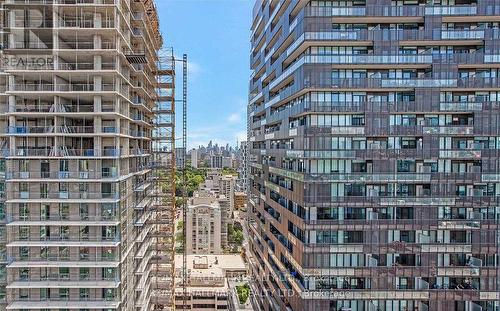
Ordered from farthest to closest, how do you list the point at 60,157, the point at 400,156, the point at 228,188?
the point at 228,188 < the point at 60,157 < the point at 400,156

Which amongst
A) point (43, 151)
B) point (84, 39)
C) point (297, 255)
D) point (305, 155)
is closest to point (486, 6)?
point (305, 155)

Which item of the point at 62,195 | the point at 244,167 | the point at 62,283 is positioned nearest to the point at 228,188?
the point at 244,167

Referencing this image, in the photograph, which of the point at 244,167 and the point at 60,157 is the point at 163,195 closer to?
the point at 60,157

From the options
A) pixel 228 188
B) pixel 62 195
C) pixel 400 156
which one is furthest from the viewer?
pixel 228 188

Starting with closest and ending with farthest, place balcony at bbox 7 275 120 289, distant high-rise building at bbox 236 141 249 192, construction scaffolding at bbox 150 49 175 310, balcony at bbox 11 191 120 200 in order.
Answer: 1. balcony at bbox 7 275 120 289
2. balcony at bbox 11 191 120 200
3. construction scaffolding at bbox 150 49 175 310
4. distant high-rise building at bbox 236 141 249 192

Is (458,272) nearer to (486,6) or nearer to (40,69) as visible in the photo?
(486,6)

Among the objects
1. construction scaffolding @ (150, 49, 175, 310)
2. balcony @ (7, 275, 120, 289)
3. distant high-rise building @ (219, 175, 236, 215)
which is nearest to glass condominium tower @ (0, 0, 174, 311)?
balcony @ (7, 275, 120, 289)

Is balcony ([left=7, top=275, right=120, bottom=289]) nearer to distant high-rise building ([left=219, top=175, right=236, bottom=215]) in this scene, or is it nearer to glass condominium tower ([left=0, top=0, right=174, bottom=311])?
glass condominium tower ([left=0, top=0, right=174, bottom=311])
